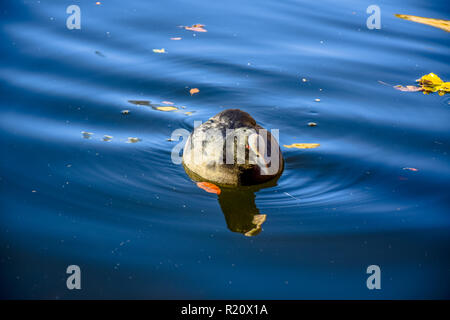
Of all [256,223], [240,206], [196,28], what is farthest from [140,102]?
[256,223]

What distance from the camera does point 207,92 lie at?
607 cm

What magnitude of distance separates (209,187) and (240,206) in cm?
34

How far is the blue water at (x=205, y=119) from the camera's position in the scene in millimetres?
3678

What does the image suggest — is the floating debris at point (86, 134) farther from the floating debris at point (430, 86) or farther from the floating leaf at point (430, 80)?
the floating leaf at point (430, 80)

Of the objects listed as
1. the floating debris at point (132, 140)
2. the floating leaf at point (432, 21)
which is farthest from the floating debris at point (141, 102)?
the floating leaf at point (432, 21)

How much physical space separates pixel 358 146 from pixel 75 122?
281cm

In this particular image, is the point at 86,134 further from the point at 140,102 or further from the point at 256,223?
the point at 256,223

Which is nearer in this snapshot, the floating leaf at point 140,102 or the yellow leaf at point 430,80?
the floating leaf at point 140,102

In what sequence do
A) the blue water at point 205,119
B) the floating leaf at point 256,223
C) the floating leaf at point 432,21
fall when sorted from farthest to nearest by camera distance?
the floating leaf at point 432,21 → the floating leaf at point 256,223 → the blue water at point 205,119

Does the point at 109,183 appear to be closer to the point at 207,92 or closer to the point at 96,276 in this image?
the point at 96,276

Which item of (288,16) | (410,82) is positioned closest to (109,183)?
(410,82)

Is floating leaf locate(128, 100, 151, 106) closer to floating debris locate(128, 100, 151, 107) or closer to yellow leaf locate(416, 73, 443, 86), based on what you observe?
floating debris locate(128, 100, 151, 107)

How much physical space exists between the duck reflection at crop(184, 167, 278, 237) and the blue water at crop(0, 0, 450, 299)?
0.07m

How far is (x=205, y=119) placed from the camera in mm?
5535
